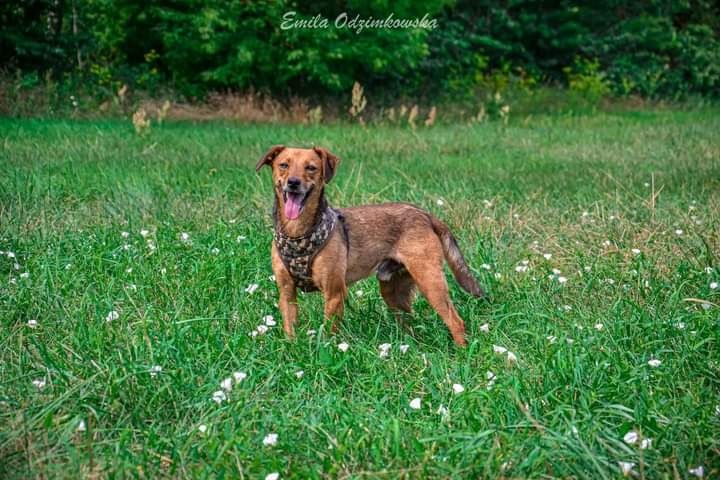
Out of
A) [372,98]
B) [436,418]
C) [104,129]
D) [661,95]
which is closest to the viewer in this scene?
Result: [436,418]

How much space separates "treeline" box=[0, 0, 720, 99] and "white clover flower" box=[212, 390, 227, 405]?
14154 mm

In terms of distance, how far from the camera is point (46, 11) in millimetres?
18812

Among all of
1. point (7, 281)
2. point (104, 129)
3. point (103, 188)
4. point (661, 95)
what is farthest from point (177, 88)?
point (661, 95)

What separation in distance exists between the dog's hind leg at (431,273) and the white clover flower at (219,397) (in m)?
1.69

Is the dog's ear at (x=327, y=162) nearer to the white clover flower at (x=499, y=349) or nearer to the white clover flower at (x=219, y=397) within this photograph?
the white clover flower at (x=499, y=349)

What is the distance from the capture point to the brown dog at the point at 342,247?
4.59 meters

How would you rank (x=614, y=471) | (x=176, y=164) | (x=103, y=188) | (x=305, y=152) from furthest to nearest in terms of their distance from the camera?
(x=176, y=164), (x=103, y=188), (x=305, y=152), (x=614, y=471)

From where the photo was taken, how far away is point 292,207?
4609 millimetres

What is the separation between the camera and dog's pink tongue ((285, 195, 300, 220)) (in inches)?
180

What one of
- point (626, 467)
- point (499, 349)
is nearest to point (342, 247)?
point (499, 349)

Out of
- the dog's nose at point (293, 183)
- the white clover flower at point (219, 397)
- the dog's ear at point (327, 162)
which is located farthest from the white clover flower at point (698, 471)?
the dog's ear at point (327, 162)

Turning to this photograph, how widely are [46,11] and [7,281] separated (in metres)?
15.5

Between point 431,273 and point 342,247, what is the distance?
1.91 feet

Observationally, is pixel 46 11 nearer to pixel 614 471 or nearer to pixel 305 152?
pixel 305 152
